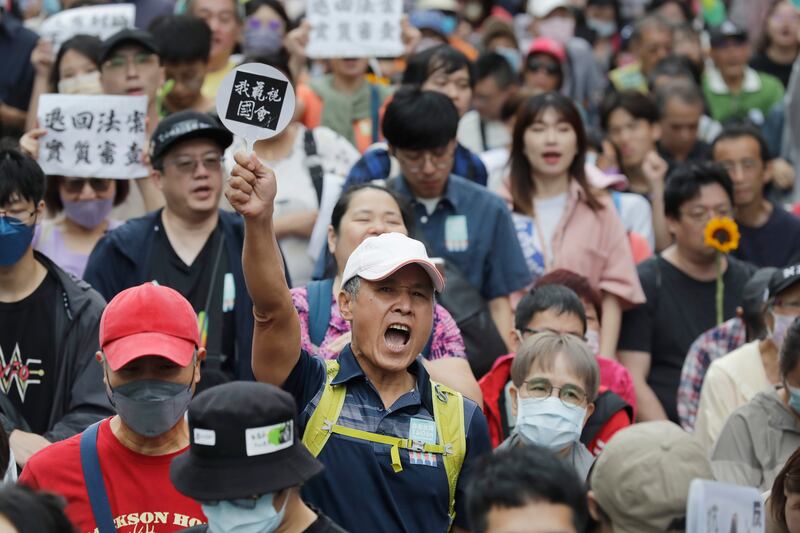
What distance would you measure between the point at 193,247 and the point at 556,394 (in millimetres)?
2101

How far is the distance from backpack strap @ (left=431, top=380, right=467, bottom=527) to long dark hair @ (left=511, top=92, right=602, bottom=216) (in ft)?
11.2

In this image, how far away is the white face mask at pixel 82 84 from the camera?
828 centimetres

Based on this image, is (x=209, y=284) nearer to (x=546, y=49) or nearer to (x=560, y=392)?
(x=560, y=392)

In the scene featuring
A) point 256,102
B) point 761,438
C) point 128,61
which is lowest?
point 761,438

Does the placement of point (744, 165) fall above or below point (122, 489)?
above

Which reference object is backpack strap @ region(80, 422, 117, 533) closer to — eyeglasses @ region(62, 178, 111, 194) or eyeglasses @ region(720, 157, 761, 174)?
eyeglasses @ region(62, 178, 111, 194)

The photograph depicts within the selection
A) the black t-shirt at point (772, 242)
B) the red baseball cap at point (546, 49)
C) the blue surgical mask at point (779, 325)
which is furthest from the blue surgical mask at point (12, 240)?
the red baseball cap at point (546, 49)

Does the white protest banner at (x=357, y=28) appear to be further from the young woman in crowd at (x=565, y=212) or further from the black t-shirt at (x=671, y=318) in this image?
the black t-shirt at (x=671, y=318)

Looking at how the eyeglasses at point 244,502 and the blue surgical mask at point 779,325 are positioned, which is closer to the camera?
the eyeglasses at point 244,502

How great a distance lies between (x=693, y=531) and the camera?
3.18m

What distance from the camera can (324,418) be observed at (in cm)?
430

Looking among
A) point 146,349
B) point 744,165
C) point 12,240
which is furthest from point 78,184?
point 744,165

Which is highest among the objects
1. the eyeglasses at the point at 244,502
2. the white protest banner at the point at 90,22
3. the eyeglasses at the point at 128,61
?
the white protest banner at the point at 90,22

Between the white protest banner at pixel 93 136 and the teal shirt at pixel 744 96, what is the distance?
6349 mm
